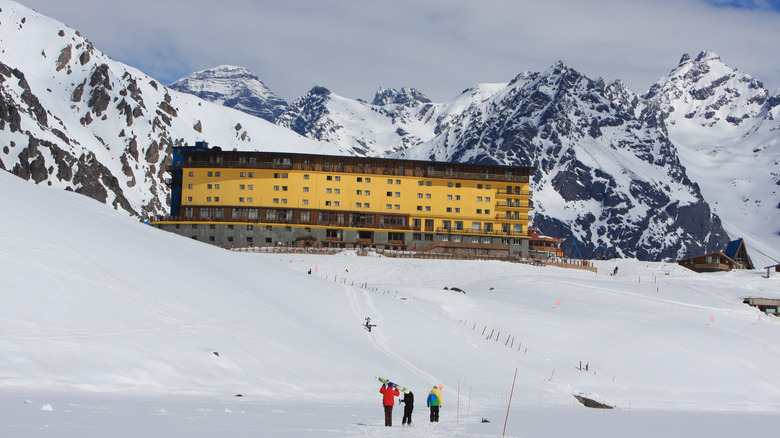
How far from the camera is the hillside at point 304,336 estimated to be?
2619 centimetres

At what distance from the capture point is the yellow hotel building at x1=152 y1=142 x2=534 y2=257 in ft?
342

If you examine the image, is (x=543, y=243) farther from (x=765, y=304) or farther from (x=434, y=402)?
(x=434, y=402)

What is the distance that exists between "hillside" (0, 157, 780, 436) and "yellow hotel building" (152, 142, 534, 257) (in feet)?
135

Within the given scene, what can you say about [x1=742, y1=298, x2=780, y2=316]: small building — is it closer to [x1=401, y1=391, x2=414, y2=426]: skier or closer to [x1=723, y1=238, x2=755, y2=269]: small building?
[x1=401, y1=391, x2=414, y2=426]: skier

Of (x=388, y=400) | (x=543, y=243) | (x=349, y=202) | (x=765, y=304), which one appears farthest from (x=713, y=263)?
(x=388, y=400)

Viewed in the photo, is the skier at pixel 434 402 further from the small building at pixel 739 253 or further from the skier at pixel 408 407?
the small building at pixel 739 253

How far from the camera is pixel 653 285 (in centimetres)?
7794

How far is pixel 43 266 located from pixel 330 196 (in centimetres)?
7698

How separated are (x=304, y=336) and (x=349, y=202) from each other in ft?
236

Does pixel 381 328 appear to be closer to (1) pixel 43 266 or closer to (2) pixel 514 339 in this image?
(2) pixel 514 339

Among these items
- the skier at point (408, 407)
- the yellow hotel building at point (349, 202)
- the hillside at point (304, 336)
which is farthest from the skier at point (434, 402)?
the yellow hotel building at point (349, 202)

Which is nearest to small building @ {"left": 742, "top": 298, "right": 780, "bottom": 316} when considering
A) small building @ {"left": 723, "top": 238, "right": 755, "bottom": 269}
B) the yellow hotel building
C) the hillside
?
the hillside

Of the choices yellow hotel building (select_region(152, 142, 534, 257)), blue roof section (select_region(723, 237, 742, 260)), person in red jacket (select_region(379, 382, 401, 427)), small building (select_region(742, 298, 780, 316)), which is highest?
yellow hotel building (select_region(152, 142, 534, 257))

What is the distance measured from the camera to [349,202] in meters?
108
